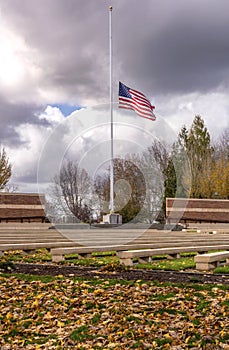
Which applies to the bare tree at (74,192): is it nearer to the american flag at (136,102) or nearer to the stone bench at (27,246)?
the american flag at (136,102)

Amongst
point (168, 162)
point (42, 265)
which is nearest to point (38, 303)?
point (42, 265)

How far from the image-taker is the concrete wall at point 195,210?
3684 centimetres

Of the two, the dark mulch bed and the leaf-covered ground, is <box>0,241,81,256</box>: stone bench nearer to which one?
the dark mulch bed

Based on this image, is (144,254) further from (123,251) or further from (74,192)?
(74,192)

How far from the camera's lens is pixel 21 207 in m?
31.1

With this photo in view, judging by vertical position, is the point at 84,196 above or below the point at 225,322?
above

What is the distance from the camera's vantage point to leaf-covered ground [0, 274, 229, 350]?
5973 mm

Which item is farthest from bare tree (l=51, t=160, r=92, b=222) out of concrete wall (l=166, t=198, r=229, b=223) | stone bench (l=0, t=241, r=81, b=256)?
stone bench (l=0, t=241, r=81, b=256)

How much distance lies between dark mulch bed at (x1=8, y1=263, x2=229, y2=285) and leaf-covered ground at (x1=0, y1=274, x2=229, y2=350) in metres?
0.86

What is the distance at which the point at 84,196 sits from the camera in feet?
119

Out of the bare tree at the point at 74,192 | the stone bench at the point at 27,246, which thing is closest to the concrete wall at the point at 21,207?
the bare tree at the point at 74,192

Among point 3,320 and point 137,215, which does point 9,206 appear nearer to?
point 137,215

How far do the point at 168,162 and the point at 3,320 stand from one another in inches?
1580

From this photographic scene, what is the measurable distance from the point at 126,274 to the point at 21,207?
71.8 ft
